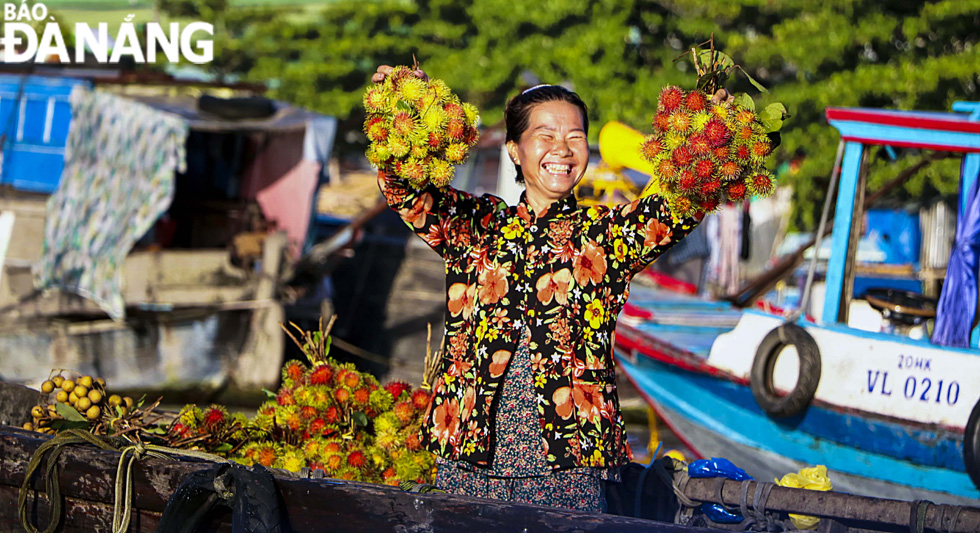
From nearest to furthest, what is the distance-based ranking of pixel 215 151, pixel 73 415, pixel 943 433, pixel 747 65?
pixel 73 415
pixel 943 433
pixel 215 151
pixel 747 65

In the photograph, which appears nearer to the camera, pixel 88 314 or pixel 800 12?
pixel 88 314

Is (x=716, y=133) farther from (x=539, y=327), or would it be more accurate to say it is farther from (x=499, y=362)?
(x=499, y=362)

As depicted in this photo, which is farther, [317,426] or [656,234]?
[317,426]

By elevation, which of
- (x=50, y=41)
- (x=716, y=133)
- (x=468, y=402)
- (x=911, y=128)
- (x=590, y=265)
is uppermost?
(x=50, y=41)

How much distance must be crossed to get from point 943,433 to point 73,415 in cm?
437

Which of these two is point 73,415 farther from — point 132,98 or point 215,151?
point 215,151

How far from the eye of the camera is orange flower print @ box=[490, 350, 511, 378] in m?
2.14

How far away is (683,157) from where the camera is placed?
1956 mm

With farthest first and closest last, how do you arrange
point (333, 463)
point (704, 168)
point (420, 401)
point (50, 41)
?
Result: point (50, 41) → point (420, 401) → point (333, 463) → point (704, 168)

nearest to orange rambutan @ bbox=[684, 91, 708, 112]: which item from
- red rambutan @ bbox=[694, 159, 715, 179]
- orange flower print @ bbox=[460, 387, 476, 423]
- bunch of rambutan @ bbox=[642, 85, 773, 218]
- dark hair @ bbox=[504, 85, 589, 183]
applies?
bunch of rambutan @ bbox=[642, 85, 773, 218]

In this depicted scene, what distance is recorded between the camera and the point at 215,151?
12539 millimetres

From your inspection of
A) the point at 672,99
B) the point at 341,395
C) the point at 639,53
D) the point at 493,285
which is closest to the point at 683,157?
the point at 672,99

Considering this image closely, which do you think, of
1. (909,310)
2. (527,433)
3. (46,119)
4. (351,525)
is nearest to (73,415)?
(351,525)

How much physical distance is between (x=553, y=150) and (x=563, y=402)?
0.59 metres
